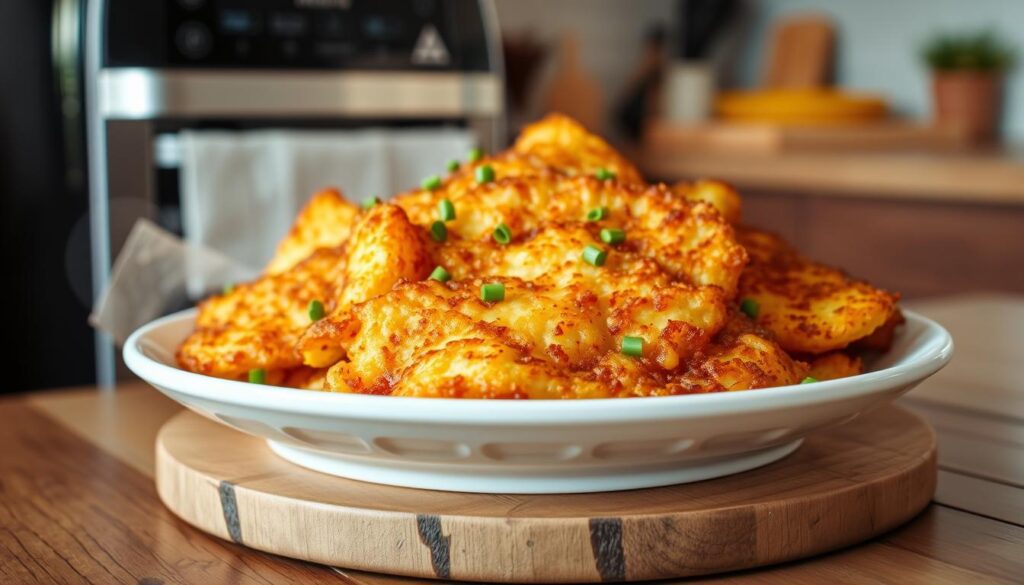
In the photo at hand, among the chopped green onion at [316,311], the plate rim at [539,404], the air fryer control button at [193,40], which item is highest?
the air fryer control button at [193,40]

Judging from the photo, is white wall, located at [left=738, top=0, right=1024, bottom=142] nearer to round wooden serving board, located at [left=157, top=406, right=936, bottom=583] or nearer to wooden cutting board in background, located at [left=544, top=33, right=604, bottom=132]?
wooden cutting board in background, located at [left=544, top=33, right=604, bottom=132]

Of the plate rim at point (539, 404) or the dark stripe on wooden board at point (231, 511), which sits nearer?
the plate rim at point (539, 404)

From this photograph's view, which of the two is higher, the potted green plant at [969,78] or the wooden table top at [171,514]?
the potted green plant at [969,78]

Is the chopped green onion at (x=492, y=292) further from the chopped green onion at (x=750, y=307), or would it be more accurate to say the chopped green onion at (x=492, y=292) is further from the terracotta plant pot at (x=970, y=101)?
the terracotta plant pot at (x=970, y=101)

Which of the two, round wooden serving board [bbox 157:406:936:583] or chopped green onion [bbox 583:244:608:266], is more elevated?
chopped green onion [bbox 583:244:608:266]

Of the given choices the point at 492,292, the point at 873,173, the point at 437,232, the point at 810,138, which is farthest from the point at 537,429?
the point at 810,138

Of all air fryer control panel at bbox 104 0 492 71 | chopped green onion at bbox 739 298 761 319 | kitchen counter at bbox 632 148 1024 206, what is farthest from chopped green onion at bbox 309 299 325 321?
kitchen counter at bbox 632 148 1024 206

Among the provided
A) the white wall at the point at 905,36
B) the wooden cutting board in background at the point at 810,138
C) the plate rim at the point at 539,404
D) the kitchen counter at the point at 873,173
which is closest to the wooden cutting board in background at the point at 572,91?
the wooden cutting board in background at the point at 810,138
